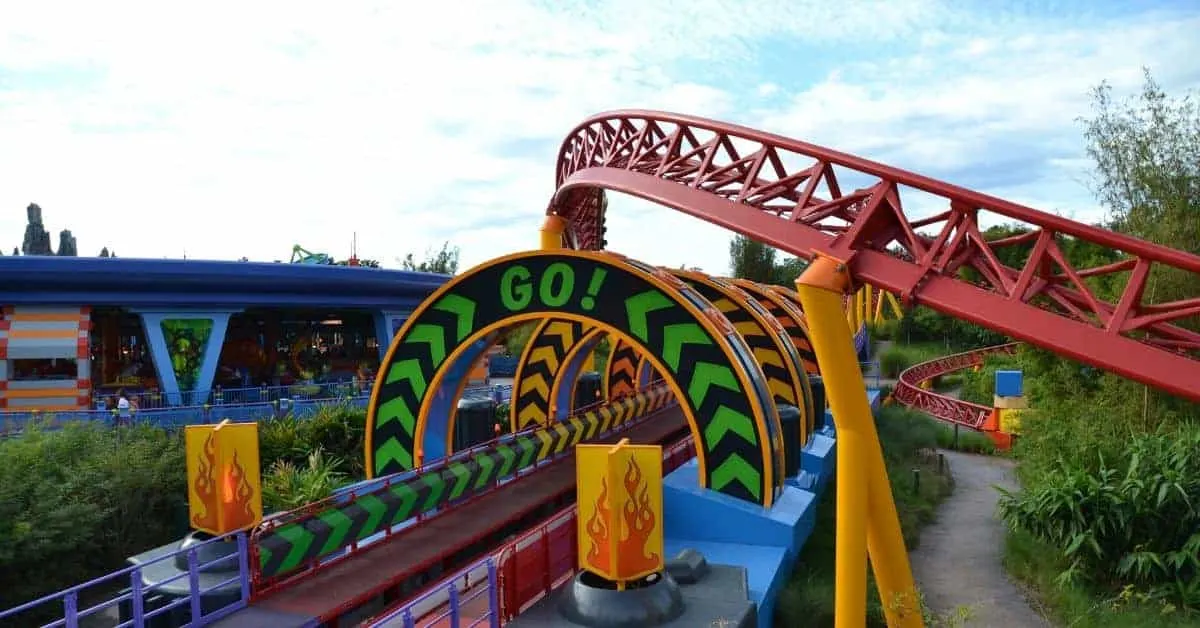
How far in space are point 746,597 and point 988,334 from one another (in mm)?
44615

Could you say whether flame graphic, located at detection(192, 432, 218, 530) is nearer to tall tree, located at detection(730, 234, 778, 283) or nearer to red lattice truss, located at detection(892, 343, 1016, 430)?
red lattice truss, located at detection(892, 343, 1016, 430)

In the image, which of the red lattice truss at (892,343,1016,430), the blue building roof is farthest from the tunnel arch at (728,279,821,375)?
the blue building roof

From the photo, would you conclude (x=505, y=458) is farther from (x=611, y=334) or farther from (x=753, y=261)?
(x=753, y=261)

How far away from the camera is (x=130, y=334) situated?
88.9 ft

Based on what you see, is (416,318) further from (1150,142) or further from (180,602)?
(1150,142)

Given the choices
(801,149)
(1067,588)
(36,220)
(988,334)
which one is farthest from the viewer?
(36,220)

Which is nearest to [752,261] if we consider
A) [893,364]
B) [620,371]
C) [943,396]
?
[893,364]

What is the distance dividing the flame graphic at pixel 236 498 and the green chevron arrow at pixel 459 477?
2811 millimetres

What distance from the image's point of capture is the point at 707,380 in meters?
11.6

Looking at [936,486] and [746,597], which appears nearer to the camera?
[746,597]

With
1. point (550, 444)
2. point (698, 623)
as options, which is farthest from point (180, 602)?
point (550, 444)

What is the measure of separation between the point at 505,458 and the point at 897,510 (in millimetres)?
7760

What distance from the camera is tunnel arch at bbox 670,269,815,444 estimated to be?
17.0 m

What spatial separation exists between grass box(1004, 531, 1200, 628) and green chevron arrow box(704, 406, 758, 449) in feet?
14.7
